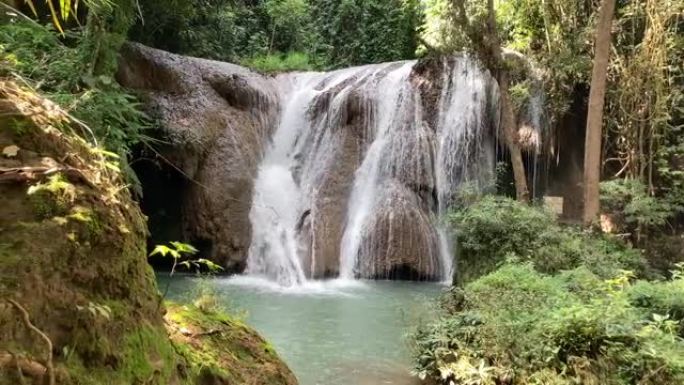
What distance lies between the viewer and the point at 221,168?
12.9 metres

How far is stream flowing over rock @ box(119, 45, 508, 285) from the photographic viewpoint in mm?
12219

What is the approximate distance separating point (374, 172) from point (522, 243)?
512 cm

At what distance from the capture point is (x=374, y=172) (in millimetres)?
13367

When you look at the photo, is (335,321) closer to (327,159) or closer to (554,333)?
(554,333)

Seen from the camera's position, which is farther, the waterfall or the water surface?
the waterfall

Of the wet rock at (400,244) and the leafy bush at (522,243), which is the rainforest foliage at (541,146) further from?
the wet rock at (400,244)

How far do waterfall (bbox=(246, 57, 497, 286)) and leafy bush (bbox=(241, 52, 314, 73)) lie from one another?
4.88 m

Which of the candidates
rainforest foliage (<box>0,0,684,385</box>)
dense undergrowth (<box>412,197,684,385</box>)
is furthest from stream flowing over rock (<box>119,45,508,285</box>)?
dense undergrowth (<box>412,197,684,385</box>)

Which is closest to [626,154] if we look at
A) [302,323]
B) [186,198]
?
[302,323]

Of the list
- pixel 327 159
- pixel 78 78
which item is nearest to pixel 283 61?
pixel 327 159

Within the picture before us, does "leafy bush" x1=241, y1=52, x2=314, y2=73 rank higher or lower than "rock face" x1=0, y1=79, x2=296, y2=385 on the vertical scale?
higher

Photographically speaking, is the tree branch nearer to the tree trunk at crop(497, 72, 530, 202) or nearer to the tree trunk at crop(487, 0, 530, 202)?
the tree trunk at crop(487, 0, 530, 202)

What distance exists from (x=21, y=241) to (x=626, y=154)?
1247cm

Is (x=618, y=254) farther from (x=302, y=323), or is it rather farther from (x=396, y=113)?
(x=396, y=113)
